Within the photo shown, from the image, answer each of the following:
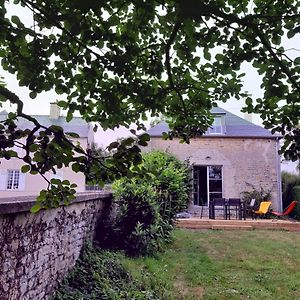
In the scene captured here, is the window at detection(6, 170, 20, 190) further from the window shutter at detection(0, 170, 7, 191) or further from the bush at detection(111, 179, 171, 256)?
the bush at detection(111, 179, 171, 256)

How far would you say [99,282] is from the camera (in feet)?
15.9

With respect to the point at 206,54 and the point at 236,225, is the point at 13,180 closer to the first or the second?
the point at 236,225

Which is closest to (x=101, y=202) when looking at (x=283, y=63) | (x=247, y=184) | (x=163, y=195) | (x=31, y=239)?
(x=163, y=195)

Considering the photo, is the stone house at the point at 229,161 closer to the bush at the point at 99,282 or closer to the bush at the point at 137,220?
the bush at the point at 137,220

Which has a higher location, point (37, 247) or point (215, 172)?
point (215, 172)

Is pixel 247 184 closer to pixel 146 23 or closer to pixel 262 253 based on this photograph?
pixel 262 253

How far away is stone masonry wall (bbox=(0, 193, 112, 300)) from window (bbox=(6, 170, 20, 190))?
1636 cm

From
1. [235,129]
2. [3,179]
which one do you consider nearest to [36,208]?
[235,129]

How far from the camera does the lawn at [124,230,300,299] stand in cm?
536

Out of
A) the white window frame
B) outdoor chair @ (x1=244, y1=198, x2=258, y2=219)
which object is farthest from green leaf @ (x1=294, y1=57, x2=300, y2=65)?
the white window frame

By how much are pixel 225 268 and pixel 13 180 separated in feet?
56.9

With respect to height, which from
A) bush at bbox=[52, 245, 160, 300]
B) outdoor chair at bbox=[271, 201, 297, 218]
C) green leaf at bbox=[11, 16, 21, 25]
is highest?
green leaf at bbox=[11, 16, 21, 25]

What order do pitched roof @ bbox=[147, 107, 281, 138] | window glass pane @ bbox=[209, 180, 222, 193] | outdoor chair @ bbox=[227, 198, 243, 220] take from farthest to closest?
pitched roof @ bbox=[147, 107, 281, 138]
window glass pane @ bbox=[209, 180, 222, 193]
outdoor chair @ bbox=[227, 198, 243, 220]

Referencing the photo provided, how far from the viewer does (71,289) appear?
4.64 m
